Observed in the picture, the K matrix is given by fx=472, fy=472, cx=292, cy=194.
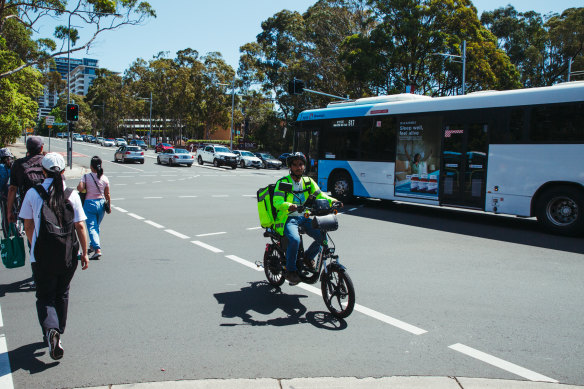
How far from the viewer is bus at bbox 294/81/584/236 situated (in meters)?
9.85

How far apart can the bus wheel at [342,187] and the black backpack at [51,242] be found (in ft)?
37.6

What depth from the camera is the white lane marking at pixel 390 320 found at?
454cm

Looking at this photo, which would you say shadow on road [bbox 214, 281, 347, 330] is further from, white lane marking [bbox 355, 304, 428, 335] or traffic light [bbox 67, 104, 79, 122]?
traffic light [bbox 67, 104, 79, 122]

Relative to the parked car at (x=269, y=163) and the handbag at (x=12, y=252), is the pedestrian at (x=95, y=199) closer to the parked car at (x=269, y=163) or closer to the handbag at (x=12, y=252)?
the handbag at (x=12, y=252)

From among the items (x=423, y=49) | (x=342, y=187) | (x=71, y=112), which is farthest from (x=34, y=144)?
(x=423, y=49)

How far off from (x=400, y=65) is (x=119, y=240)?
29637 mm

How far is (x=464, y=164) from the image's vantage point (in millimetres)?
11664

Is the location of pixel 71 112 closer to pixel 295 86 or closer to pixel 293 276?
pixel 295 86

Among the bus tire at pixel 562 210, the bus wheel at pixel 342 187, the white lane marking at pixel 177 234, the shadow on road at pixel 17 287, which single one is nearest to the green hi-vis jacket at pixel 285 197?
the shadow on road at pixel 17 287

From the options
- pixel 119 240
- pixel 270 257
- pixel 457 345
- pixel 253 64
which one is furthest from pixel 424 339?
pixel 253 64

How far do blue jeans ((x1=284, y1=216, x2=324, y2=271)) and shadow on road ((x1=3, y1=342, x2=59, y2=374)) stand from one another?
8.02ft

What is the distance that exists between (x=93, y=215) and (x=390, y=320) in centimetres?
487

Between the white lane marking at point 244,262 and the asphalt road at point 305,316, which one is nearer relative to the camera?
the asphalt road at point 305,316

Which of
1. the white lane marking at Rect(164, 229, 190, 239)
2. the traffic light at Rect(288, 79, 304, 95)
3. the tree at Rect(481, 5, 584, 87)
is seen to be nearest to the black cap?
the white lane marking at Rect(164, 229, 190, 239)
